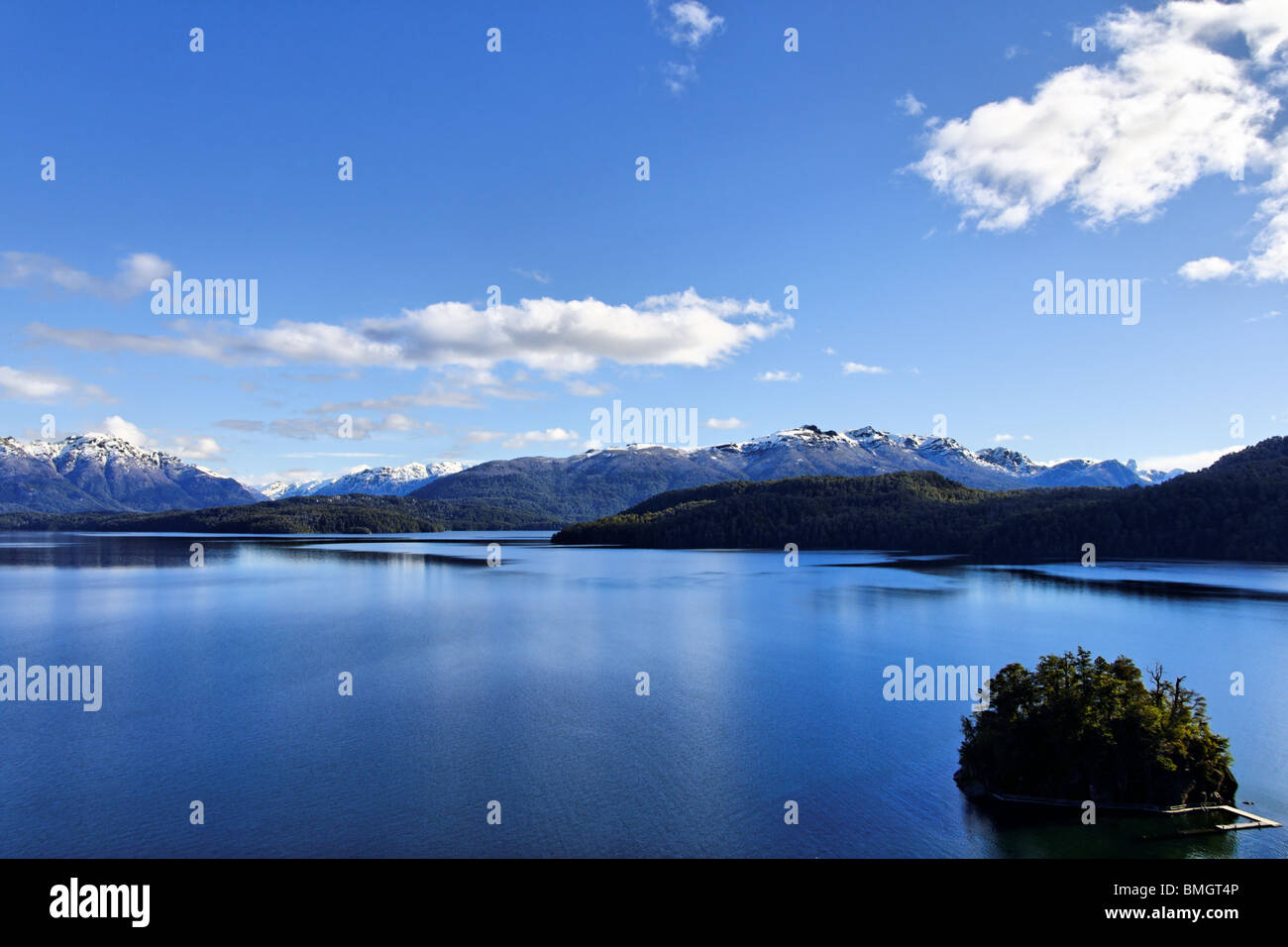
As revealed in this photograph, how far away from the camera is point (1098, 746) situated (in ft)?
108

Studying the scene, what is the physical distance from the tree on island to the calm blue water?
2.28 meters

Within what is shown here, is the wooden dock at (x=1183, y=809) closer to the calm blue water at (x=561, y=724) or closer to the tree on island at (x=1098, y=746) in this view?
the tree on island at (x=1098, y=746)

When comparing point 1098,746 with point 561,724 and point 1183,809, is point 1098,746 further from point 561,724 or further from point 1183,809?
point 561,724

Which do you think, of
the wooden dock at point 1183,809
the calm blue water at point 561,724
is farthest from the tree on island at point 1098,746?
the calm blue water at point 561,724

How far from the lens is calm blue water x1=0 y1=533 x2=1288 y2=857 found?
95.9 ft

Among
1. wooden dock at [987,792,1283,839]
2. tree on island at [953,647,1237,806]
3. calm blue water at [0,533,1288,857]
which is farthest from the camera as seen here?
tree on island at [953,647,1237,806]

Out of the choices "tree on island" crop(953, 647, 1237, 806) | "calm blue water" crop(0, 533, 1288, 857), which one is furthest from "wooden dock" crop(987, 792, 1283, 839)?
"calm blue water" crop(0, 533, 1288, 857)

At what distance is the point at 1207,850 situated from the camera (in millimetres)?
28062

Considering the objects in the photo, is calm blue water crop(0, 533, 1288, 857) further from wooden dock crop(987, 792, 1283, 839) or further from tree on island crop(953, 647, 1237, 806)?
tree on island crop(953, 647, 1237, 806)

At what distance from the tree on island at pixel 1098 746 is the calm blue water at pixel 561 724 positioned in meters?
2.28

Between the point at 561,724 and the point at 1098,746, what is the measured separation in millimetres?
28214
